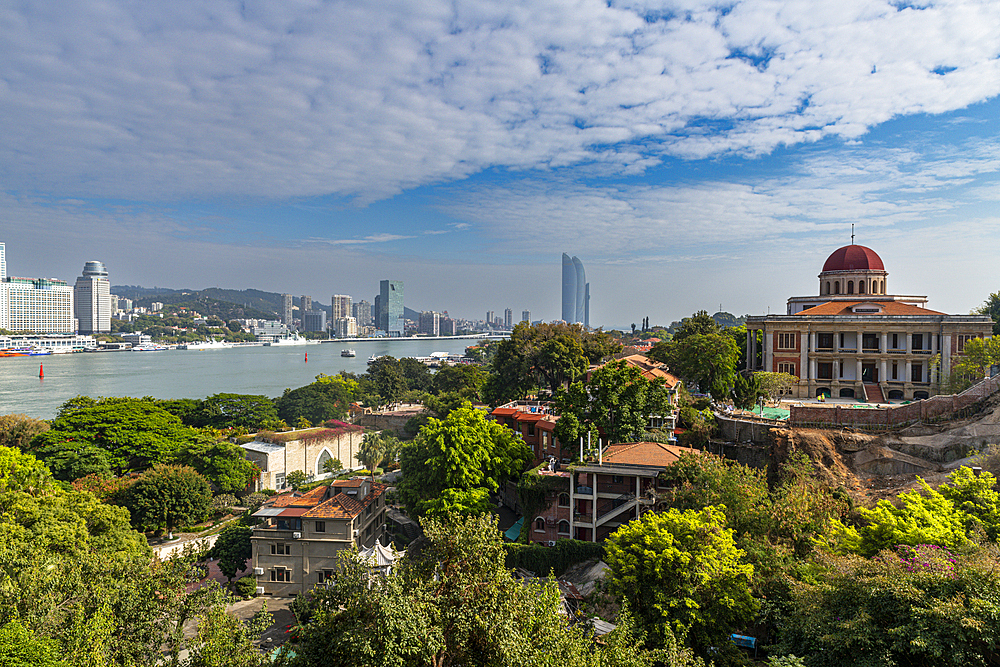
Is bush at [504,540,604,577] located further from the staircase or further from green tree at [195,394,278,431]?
green tree at [195,394,278,431]

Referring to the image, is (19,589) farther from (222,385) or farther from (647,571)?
(222,385)

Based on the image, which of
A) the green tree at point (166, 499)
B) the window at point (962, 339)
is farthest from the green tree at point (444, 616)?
the window at point (962, 339)

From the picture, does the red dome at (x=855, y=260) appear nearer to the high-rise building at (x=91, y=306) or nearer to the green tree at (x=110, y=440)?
the green tree at (x=110, y=440)

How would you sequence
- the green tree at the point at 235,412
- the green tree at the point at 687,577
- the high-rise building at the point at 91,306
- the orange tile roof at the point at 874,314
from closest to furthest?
the green tree at the point at 687,577
the orange tile roof at the point at 874,314
the green tree at the point at 235,412
the high-rise building at the point at 91,306

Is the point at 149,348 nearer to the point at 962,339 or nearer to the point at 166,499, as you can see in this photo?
the point at 166,499

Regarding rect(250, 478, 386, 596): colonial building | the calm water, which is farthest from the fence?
the calm water

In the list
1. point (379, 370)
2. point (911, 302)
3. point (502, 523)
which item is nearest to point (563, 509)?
point (502, 523)
